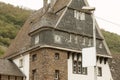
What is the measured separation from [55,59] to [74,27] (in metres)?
5.85

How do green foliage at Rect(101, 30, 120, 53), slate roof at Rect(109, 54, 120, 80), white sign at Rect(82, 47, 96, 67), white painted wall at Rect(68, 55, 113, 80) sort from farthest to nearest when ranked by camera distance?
green foliage at Rect(101, 30, 120, 53) < slate roof at Rect(109, 54, 120, 80) < white painted wall at Rect(68, 55, 113, 80) < white sign at Rect(82, 47, 96, 67)

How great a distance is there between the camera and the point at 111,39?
13762 cm

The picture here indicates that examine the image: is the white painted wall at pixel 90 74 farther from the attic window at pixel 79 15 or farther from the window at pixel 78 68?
the attic window at pixel 79 15

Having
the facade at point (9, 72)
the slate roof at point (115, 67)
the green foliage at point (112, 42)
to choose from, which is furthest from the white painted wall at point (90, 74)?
the green foliage at point (112, 42)

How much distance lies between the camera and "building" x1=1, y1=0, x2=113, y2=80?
158 feet

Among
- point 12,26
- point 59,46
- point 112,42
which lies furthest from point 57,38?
point 12,26

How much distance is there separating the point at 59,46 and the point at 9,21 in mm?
94663

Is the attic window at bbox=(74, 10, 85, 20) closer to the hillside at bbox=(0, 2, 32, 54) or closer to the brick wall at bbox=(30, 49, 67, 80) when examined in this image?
the brick wall at bbox=(30, 49, 67, 80)

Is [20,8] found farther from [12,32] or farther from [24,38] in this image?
[24,38]

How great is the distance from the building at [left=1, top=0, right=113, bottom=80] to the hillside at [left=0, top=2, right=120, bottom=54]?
2302 inches

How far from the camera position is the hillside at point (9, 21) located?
409ft

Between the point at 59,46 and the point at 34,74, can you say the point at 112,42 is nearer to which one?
the point at 34,74

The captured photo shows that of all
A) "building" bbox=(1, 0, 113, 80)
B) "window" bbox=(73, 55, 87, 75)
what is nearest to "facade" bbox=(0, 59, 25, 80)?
"building" bbox=(1, 0, 113, 80)

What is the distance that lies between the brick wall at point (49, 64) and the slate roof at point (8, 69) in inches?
123
